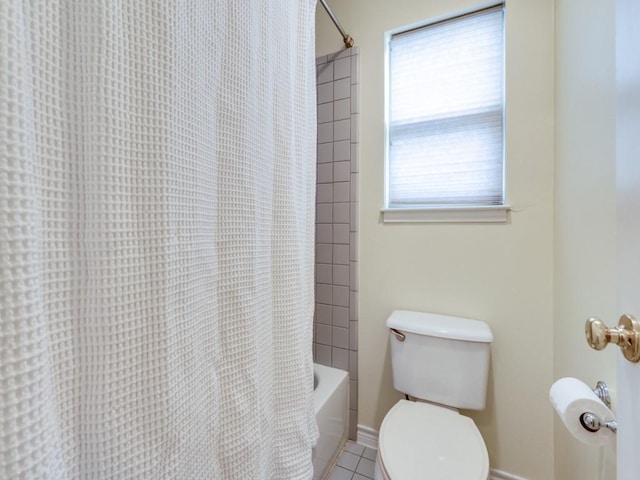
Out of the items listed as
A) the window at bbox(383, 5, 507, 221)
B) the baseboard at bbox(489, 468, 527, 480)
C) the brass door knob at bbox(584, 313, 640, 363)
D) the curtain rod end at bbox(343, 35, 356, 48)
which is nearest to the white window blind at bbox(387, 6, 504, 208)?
the window at bbox(383, 5, 507, 221)

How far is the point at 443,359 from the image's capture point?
1121 millimetres

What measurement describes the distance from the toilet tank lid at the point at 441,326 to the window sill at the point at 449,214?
0.44m

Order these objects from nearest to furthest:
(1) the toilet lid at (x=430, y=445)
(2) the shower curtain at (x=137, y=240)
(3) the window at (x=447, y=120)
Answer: (2) the shower curtain at (x=137, y=240) → (1) the toilet lid at (x=430, y=445) → (3) the window at (x=447, y=120)

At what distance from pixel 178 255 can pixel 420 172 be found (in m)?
1.18

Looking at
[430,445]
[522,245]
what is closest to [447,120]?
[522,245]

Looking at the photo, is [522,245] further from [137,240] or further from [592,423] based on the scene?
[137,240]

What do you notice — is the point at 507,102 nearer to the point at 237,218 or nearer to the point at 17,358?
the point at 237,218

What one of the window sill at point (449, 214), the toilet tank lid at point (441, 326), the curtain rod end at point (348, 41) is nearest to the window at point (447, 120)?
the window sill at point (449, 214)

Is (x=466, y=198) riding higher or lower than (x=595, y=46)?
lower

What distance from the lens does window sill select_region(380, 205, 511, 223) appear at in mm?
1162

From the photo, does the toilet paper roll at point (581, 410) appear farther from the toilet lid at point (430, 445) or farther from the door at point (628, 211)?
the toilet lid at point (430, 445)

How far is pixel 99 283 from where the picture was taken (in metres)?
Result: 0.41

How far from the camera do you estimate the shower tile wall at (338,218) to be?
1.45 m

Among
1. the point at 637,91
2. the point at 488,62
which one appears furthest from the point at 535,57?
the point at 637,91
